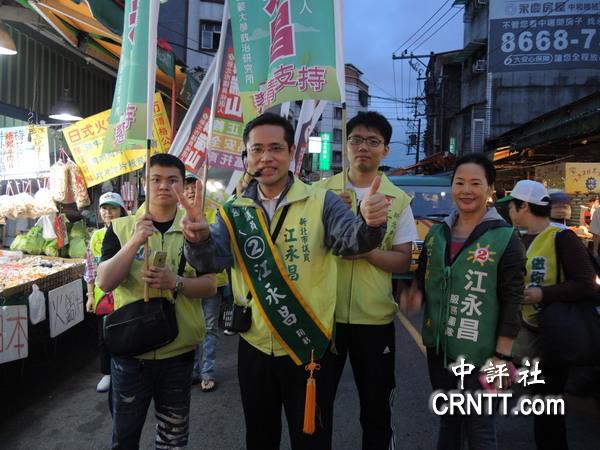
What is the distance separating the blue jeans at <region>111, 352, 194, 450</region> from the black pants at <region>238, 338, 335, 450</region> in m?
0.44

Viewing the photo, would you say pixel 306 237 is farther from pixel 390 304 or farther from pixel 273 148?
pixel 390 304

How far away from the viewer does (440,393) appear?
8.12 ft

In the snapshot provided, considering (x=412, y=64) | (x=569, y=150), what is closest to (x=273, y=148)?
(x=569, y=150)

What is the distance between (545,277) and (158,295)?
2.43m

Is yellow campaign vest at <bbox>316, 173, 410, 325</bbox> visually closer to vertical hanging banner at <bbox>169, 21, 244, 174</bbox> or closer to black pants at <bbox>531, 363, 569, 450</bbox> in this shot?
black pants at <bbox>531, 363, 569, 450</bbox>

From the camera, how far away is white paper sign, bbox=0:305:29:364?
11.6 ft

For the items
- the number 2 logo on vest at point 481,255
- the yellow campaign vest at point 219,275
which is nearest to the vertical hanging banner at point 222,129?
the yellow campaign vest at point 219,275

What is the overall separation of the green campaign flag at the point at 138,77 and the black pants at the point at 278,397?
1.34 m

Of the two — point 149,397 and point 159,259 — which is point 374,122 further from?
point 149,397

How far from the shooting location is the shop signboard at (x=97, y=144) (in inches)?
210

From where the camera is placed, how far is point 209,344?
432cm

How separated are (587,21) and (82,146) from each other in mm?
14125

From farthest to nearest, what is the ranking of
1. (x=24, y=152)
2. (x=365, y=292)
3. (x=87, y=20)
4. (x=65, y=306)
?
(x=24, y=152), (x=87, y=20), (x=65, y=306), (x=365, y=292)
